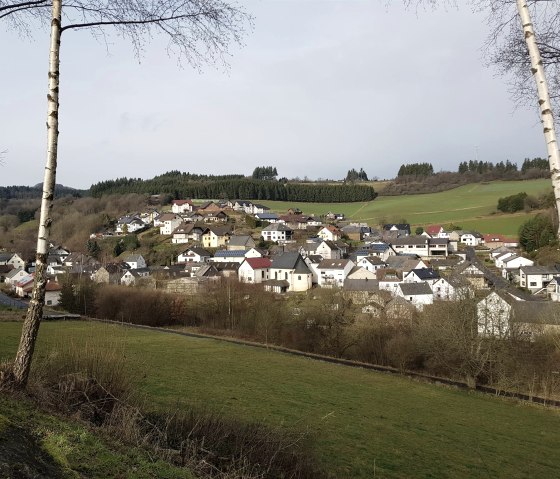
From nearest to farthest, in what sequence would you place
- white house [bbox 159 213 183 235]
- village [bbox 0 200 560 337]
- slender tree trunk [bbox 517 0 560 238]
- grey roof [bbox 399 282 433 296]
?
slender tree trunk [bbox 517 0 560 238]
village [bbox 0 200 560 337]
grey roof [bbox 399 282 433 296]
white house [bbox 159 213 183 235]

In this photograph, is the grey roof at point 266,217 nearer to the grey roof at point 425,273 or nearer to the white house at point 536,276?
the grey roof at point 425,273

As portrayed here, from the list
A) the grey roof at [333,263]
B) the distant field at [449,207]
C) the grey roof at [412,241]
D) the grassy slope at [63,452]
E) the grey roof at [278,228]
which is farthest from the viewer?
the grey roof at [278,228]

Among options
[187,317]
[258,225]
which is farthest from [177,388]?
[258,225]

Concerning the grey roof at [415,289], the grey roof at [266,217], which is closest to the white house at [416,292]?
the grey roof at [415,289]

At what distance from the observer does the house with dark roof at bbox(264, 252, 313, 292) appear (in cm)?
6762

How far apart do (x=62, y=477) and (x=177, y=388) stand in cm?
1015

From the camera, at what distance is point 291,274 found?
6838 centimetres

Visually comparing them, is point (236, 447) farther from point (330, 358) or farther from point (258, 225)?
point (258, 225)

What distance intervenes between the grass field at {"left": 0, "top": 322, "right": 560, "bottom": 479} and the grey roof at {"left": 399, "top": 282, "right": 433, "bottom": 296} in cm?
2703

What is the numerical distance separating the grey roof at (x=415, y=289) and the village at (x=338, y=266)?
0.11 m

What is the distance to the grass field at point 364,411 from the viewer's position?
10231mm

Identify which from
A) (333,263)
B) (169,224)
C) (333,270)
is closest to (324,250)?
(333,263)

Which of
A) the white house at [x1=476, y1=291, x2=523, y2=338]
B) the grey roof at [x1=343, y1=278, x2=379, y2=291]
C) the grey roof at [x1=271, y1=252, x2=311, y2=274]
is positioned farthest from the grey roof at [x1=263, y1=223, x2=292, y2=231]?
the white house at [x1=476, y1=291, x2=523, y2=338]

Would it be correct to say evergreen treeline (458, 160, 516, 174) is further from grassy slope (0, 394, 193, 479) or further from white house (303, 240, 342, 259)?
grassy slope (0, 394, 193, 479)
